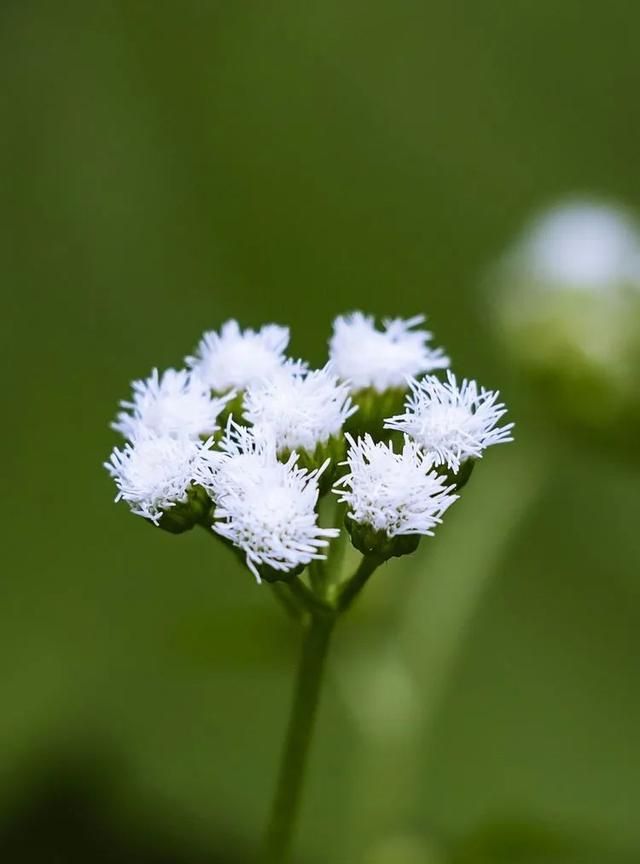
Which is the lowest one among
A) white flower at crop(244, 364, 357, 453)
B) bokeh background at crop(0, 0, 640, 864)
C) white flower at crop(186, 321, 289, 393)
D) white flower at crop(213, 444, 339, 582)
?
white flower at crop(213, 444, 339, 582)

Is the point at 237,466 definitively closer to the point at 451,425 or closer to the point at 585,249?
the point at 451,425

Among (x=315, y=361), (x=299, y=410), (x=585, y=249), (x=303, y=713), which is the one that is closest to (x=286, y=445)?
(x=299, y=410)

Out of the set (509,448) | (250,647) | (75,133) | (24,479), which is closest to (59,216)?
(75,133)

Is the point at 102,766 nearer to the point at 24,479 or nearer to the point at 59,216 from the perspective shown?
the point at 24,479

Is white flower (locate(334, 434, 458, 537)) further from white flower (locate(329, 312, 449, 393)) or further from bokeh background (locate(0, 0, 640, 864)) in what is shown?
bokeh background (locate(0, 0, 640, 864))

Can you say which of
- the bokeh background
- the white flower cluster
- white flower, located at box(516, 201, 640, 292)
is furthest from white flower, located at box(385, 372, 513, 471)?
white flower, located at box(516, 201, 640, 292)

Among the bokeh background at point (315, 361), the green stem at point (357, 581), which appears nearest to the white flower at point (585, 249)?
the bokeh background at point (315, 361)

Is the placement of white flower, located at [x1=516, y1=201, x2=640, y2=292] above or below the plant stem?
above
